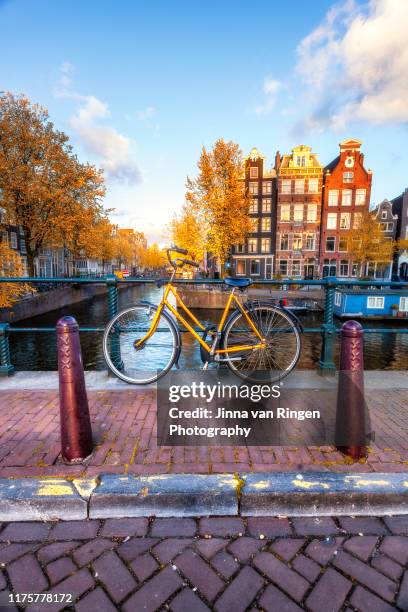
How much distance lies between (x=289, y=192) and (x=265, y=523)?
120 ft

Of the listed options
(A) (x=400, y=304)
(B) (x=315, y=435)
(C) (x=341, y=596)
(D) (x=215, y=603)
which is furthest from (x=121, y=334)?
(A) (x=400, y=304)

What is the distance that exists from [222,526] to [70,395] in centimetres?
122

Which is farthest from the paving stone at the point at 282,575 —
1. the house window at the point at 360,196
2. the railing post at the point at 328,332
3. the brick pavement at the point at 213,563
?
the house window at the point at 360,196

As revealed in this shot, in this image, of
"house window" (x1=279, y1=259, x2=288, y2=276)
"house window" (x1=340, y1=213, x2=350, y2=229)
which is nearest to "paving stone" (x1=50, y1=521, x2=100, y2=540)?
"house window" (x1=279, y1=259, x2=288, y2=276)

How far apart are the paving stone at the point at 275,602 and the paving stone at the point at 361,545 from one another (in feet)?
1.45

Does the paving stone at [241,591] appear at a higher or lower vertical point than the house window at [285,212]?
A: lower

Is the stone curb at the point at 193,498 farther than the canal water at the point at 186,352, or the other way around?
the canal water at the point at 186,352

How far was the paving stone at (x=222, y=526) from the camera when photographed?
167cm

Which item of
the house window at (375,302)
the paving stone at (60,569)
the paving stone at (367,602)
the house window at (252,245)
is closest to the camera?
the paving stone at (367,602)

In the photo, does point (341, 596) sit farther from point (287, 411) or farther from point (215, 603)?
point (287, 411)

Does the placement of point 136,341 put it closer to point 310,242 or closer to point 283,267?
point 283,267

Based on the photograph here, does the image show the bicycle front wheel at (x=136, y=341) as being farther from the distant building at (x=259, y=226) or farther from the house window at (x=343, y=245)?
the house window at (x=343, y=245)

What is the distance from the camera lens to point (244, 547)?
5.18ft

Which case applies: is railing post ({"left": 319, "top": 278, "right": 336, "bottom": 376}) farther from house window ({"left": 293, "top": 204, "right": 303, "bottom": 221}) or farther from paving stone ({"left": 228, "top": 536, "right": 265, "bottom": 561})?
house window ({"left": 293, "top": 204, "right": 303, "bottom": 221})
